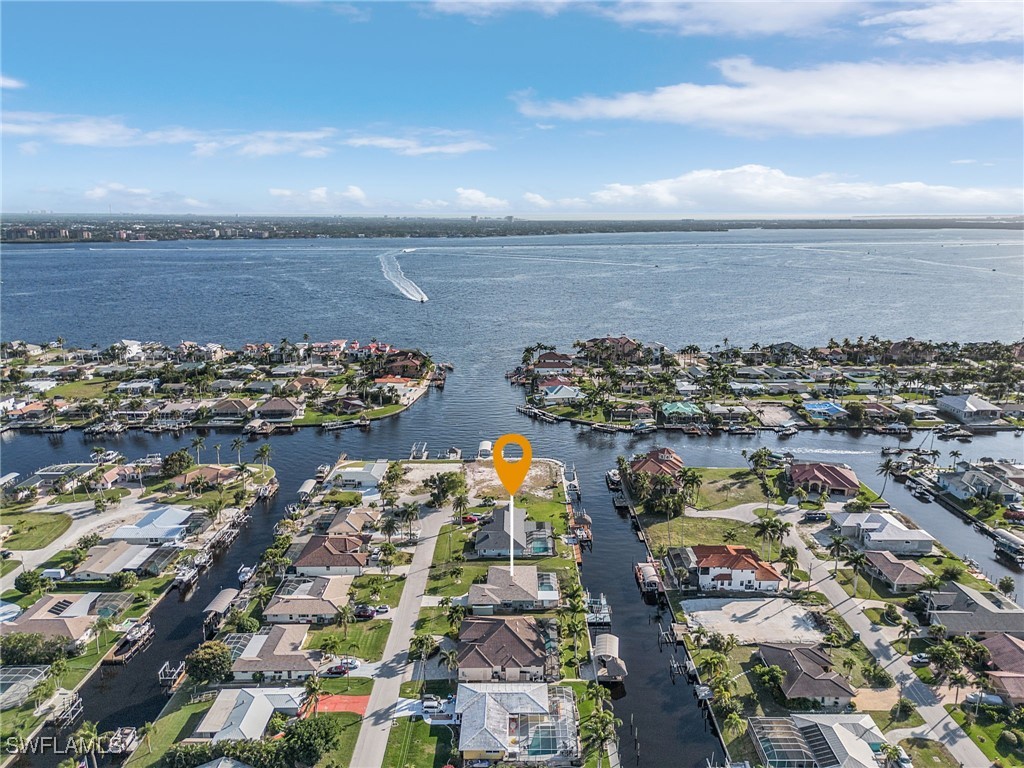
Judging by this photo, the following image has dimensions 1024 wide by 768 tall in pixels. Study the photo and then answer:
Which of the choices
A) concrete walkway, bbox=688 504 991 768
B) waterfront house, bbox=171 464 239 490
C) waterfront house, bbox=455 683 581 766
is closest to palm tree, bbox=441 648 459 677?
waterfront house, bbox=455 683 581 766

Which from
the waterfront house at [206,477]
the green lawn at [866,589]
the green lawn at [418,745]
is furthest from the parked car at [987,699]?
the waterfront house at [206,477]

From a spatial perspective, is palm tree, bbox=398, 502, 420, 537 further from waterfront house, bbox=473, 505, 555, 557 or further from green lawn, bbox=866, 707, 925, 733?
green lawn, bbox=866, 707, 925, 733

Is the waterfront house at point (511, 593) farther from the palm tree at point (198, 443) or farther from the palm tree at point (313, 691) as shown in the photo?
the palm tree at point (198, 443)

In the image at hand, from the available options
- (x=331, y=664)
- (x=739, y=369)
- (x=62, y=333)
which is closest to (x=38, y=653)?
(x=331, y=664)

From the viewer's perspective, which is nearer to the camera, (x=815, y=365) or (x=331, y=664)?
(x=331, y=664)

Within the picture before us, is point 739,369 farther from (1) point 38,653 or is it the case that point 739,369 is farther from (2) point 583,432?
(1) point 38,653

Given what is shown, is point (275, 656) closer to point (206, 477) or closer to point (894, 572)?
point (206, 477)
